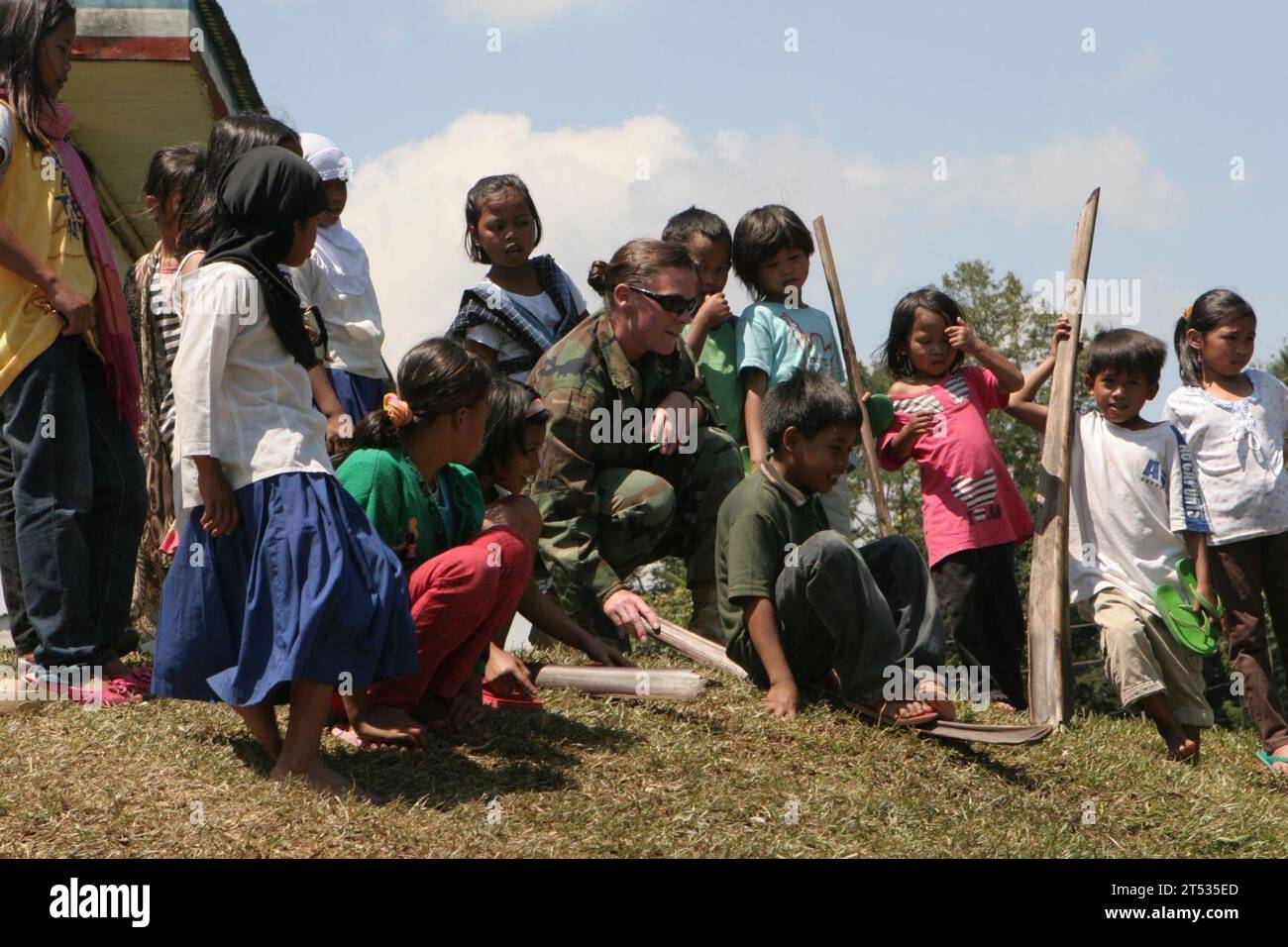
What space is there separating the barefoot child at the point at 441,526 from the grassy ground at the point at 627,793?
211 mm

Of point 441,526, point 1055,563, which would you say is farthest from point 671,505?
point 1055,563

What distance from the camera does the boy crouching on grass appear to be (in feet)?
15.8

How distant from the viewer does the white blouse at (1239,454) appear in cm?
649

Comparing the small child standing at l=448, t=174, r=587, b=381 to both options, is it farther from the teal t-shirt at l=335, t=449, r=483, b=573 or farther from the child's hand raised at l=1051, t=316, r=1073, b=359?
the child's hand raised at l=1051, t=316, r=1073, b=359

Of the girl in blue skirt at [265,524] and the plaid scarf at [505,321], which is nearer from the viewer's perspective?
the girl in blue skirt at [265,524]

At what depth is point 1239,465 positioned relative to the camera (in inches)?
257

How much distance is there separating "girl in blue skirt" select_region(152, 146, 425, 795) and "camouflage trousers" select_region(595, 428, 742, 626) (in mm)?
1828

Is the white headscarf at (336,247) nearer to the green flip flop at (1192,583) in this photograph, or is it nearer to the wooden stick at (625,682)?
the wooden stick at (625,682)

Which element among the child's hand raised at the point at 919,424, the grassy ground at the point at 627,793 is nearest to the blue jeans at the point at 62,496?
the grassy ground at the point at 627,793

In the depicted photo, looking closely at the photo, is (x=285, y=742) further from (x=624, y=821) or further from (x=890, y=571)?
(x=890, y=571)

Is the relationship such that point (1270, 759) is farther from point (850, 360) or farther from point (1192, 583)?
point (850, 360)

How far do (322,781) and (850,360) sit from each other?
12.0ft

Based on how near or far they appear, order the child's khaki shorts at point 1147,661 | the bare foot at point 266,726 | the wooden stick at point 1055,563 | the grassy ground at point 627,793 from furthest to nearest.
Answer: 1. the wooden stick at point 1055,563
2. the child's khaki shorts at point 1147,661
3. the bare foot at point 266,726
4. the grassy ground at point 627,793

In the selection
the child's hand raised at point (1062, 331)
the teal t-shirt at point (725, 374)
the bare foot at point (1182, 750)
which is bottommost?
the bare foot at point (1182, 750)
